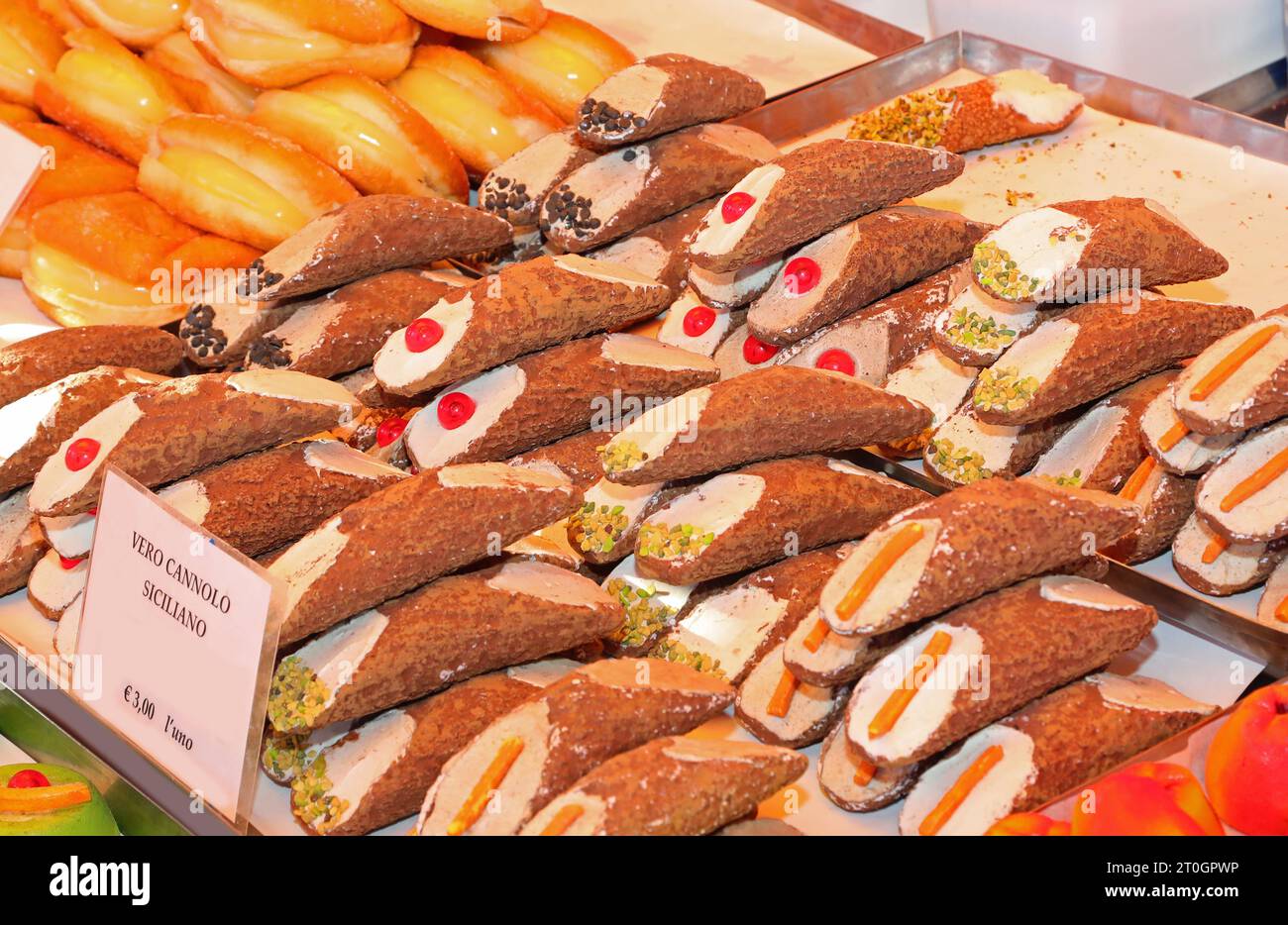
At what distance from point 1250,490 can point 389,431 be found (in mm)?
1275

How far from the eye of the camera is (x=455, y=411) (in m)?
2.17

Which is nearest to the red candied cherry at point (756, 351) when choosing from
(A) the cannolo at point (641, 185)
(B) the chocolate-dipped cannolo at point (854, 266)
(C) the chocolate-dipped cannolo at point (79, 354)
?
(B) the chocolate-dipped cannolo at point (854, 266)

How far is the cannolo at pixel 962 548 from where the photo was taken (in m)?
1.56

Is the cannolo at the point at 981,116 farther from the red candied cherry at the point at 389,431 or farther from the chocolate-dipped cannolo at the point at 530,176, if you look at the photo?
the red candied cherry at the point at 389,431

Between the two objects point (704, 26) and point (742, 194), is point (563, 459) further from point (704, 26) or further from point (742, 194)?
point (704, 26)

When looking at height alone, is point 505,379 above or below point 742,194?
below

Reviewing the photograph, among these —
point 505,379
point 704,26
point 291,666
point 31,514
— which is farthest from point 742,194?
point 704,26

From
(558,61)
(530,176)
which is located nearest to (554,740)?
(530,176)

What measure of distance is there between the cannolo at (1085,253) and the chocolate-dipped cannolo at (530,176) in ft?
3.00

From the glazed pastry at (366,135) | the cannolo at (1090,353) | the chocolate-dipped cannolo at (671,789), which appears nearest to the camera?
the chocolate-dipped cannolo at (671,789)

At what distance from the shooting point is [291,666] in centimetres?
174

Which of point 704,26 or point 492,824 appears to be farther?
point 704,26

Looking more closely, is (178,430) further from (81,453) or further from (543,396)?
(543,396)
